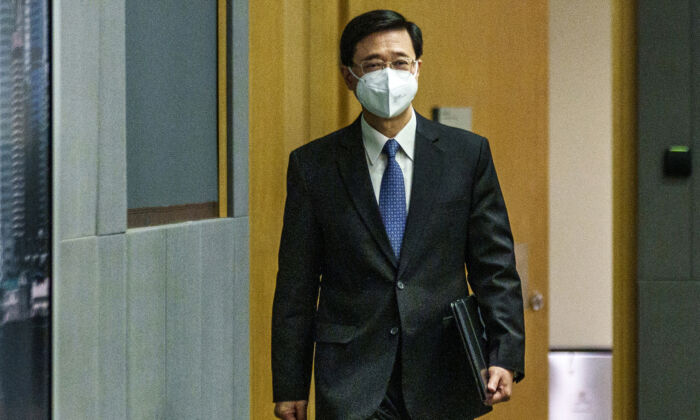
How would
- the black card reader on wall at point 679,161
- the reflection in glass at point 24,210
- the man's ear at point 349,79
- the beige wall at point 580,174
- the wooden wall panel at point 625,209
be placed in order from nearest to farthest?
1. the reflection in glass at point 24,210
2. the man's ear at point 349,79
3. the black card reader on wall at point 679,161
4. the wooden wall panel at point 625,209
5. the beige wall at point 580,174

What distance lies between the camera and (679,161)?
306 centimetres

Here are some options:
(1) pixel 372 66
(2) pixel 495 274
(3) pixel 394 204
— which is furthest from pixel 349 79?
(2) pixel 495 274

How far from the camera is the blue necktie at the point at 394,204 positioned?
209 centimetres

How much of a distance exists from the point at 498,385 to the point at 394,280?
1.07ft

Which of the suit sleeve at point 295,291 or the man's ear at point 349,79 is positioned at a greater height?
the man's ear at point 349,79

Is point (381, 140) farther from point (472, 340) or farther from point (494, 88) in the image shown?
point (494, 88)

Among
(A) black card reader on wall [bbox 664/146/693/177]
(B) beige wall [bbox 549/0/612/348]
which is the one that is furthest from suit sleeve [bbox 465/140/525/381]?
(B) beige wall [bbox 549/0/612/348]

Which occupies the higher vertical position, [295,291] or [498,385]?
[295,291]

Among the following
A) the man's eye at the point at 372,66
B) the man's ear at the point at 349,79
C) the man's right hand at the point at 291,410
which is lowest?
the man's right hand at the point at 291,410

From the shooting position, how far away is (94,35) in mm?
1747

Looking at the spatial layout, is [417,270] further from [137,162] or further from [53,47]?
[53,47]

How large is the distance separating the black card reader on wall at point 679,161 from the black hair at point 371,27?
1.26 m

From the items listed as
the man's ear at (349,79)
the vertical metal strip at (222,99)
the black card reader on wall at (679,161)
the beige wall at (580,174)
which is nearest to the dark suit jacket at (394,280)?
the man's ear at (349,79)

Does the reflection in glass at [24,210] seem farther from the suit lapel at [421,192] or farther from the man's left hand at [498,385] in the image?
the man's left hand at [498,385]
